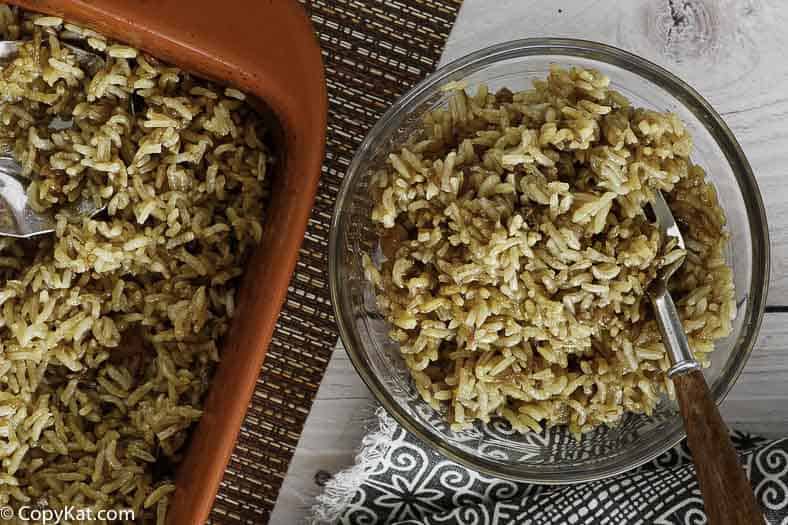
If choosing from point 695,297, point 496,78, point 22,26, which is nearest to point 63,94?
point 22,26

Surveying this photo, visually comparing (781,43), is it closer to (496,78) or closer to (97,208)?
(496,78)

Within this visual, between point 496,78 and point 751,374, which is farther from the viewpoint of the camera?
point 751,374

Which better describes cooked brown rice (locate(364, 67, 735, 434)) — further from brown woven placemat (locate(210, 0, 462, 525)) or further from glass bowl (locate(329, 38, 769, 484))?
brown woven placemat (locate(210, 0, 462, 525))

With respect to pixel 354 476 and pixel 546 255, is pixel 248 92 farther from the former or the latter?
pixel 354 476

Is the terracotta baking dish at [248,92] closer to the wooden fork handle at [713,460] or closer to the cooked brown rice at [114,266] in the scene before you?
the cooked brown rice at [114,266]

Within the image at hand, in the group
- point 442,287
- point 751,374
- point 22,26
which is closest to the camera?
point 442,287

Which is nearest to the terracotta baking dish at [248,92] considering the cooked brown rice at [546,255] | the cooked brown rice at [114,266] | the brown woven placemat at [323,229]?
the cooked brown rice at [114,266]
